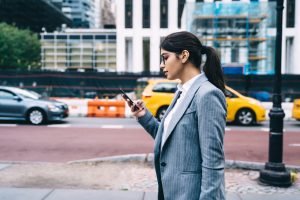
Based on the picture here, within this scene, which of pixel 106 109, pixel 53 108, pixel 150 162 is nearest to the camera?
pixel 150 162

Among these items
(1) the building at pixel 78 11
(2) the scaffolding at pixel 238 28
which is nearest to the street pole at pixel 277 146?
(2) the scaffolding at pixel 238 28

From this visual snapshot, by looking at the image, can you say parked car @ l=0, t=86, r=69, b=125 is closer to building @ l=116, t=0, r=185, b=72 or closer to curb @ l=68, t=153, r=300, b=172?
curb @ l=68, t=153, r=300, b=172

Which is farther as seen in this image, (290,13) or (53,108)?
(290,13)

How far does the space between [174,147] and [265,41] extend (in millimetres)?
34191

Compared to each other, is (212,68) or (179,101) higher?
(212,68)

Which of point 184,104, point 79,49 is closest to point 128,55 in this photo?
point 79,49

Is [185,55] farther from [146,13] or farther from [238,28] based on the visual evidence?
[146,13]

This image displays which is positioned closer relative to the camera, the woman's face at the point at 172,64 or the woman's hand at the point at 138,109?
the woman's face at the point at 172,64

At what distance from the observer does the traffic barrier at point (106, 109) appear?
17.9m

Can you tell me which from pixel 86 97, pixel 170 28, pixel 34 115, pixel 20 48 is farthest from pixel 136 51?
pixel 34 115

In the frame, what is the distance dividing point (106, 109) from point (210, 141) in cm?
1600

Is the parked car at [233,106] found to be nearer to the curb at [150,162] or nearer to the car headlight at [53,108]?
the car headlight at [53,108]

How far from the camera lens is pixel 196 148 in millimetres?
2311

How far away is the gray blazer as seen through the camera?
2225mm
